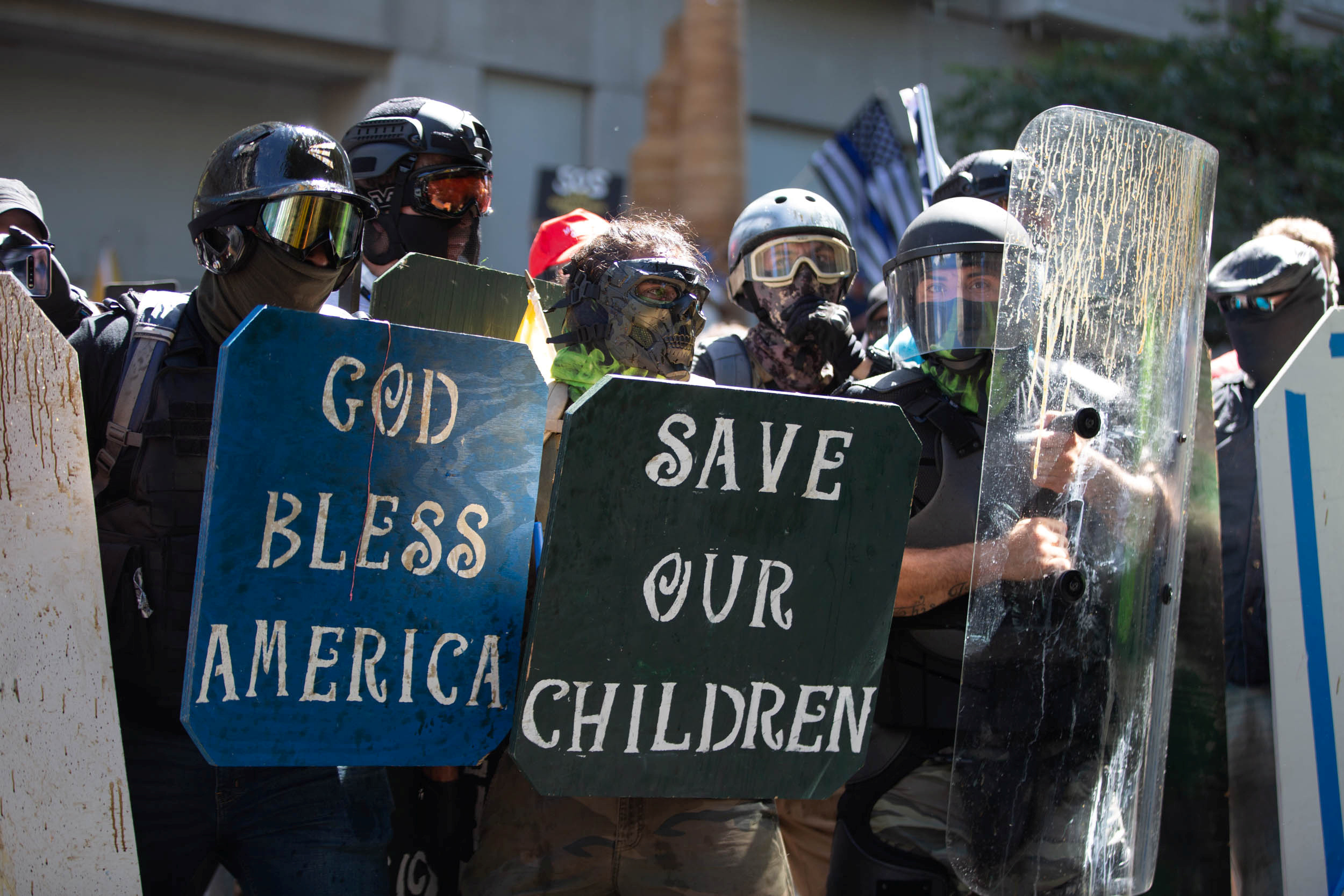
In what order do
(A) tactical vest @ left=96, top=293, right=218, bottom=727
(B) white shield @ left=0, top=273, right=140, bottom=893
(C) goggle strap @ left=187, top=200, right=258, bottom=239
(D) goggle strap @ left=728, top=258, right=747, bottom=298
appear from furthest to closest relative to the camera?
(D) goggle strap @ left=728, top=258, right=747, bottom=298 < (C) goggle strap @ left=187, top=200, right=258, bottom=239 < (A) tactical vest @ left=96, top=293, right=218, bottom=727 < (B) white shield @ left=0, top=273, right=140, bottom=893

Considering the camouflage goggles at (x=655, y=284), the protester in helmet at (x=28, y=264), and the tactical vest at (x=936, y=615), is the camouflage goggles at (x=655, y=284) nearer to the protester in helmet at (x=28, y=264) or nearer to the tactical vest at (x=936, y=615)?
the tactical vest at (x=936, y=615)

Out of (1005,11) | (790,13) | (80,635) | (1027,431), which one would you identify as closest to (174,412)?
(80,635)

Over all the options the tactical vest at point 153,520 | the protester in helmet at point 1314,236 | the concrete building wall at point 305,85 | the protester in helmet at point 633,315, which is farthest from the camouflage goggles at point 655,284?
the concrete building wall at point 305,85

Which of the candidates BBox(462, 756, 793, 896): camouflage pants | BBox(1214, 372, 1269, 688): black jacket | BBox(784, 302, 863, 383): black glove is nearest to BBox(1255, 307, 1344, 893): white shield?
BBox(1214, 372, 1269, 688): black jacket

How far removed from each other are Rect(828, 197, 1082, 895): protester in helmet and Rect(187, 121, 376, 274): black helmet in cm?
113

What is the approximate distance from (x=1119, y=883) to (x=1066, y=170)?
4.23 ft

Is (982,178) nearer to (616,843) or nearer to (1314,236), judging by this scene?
(1314,236)

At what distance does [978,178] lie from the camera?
3.33 m

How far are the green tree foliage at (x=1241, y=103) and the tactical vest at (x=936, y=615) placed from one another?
723cm

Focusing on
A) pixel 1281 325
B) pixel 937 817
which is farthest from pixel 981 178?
pixel 937 817

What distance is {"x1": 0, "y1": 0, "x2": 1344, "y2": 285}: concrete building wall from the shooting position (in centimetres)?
926

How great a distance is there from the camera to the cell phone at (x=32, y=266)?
2.28m

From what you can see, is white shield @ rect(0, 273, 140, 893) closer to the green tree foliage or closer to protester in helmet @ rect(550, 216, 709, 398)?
protester in helmet @ rect(550, 216, 709, 398)

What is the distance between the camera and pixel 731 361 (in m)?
3.42
